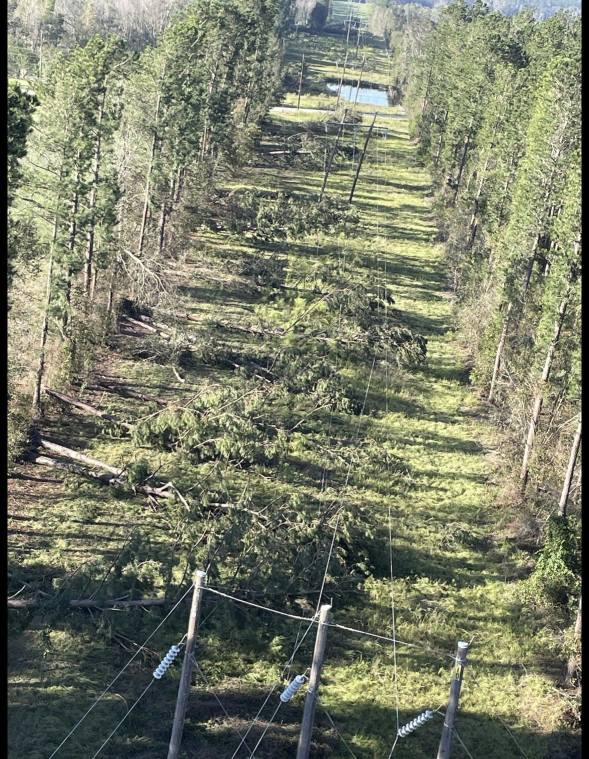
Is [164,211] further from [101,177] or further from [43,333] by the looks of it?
[43,333]

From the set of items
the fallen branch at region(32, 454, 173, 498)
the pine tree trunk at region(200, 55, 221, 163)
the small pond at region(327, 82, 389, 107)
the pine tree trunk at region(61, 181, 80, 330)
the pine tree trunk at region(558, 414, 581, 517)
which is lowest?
the fallen branch at region(32, 454, 173, 498)

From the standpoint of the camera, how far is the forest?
15.7 metres

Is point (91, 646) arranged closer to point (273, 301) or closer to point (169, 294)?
point (169, 294)

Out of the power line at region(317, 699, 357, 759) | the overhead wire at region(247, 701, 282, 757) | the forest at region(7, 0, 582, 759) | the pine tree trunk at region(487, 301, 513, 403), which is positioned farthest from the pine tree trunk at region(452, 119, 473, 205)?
the overhead wire at region(247, 701, 282, 757)

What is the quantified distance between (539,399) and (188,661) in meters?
15.7

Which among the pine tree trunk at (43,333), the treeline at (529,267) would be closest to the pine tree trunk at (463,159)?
the treeline at (529,267)

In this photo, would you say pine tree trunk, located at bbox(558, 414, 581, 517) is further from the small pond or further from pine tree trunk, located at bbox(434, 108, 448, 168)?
the small pond

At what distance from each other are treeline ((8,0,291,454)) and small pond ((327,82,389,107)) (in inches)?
1959

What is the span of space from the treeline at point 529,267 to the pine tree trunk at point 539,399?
35mm

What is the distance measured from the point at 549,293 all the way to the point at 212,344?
515 inches

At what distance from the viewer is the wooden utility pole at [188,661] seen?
11.5 metres

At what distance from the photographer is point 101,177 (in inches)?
1163

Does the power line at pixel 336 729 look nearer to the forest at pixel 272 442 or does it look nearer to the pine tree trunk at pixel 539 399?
the forest at pixel 272 442

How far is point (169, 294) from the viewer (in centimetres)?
3497
